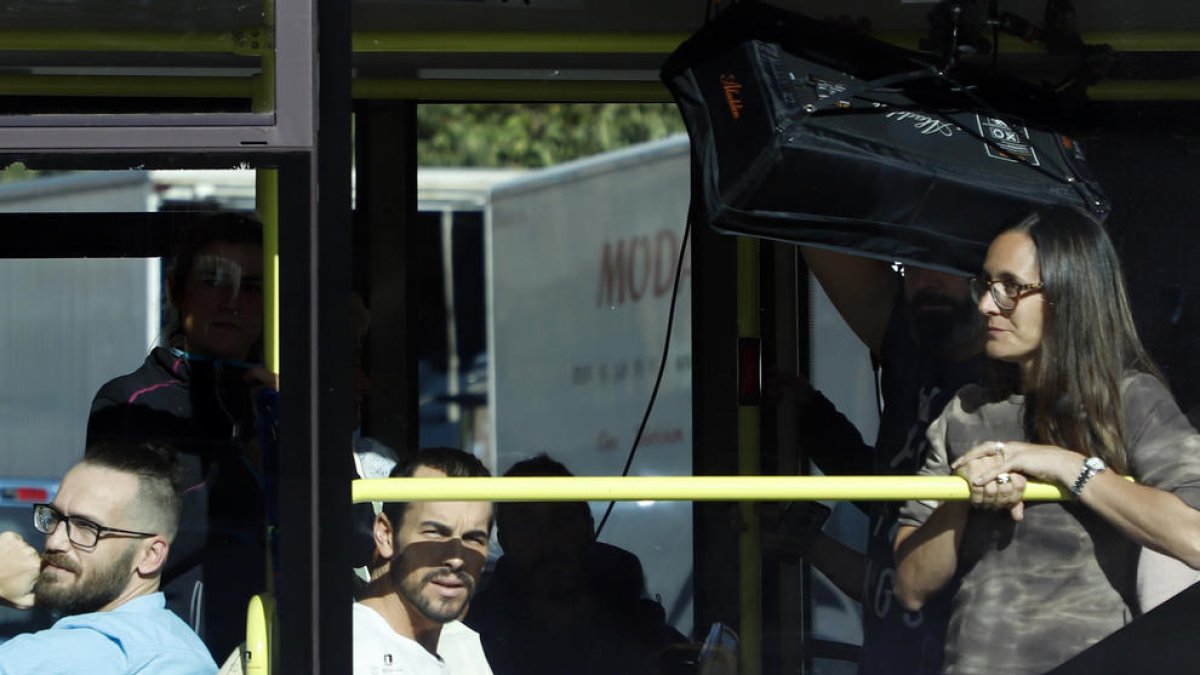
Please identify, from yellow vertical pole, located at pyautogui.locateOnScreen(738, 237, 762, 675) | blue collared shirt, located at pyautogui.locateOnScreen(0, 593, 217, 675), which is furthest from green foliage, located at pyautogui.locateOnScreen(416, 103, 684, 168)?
blue collared shirt, located at pyautogui.locateOnScreen(0, 593, 217, 675)

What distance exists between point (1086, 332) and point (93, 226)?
1869 mm

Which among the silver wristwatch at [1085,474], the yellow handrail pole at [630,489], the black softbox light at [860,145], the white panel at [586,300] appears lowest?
the white panel at [586,300]

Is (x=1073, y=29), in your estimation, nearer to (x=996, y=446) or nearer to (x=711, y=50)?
(x=711, y=50)

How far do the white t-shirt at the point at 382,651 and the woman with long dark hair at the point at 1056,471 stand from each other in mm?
765

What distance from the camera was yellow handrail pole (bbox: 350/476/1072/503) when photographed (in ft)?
5.56

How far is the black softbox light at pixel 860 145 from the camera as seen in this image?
7.00ft

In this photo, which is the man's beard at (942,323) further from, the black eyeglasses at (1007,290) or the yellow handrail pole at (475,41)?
the yellow handrail pole at (475,41)

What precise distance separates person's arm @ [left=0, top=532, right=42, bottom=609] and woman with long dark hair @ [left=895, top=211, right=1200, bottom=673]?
1304mm

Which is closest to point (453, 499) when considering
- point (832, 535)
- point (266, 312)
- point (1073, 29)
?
point (266, 312)

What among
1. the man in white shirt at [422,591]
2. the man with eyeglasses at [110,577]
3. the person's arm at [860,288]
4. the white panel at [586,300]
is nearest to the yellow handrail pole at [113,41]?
the man with eyeglasses at [110,577]

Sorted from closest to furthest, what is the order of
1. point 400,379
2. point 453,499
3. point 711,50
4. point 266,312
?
point 453,499, point 266,312, point 711,50, point 400,379

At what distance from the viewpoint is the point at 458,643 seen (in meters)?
2.11

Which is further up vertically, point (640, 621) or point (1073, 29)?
point (1073, 29)

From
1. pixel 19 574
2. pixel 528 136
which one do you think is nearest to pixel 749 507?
pixel 19 574
